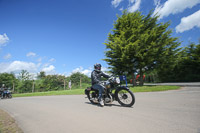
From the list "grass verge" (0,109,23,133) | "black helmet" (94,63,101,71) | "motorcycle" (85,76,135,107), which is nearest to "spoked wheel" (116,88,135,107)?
"motorcycle" (85,76,135,107)

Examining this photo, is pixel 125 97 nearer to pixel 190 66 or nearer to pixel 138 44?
pixel 138 44

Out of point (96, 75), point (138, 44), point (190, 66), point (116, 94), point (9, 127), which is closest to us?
point (9, 127)

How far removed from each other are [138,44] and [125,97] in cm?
974

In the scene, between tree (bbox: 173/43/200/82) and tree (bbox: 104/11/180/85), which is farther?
tree (bbox: 173/43/200/82)

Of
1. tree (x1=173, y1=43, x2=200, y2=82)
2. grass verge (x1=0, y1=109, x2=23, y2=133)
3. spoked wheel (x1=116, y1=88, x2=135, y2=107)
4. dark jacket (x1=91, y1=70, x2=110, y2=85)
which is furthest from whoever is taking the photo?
tree (x1=173, y1=43, x2=200, y2=82)

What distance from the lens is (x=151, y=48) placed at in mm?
12422

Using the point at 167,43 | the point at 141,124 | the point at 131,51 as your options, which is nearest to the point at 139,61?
the point at 131,51

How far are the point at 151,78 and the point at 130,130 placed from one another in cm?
3005

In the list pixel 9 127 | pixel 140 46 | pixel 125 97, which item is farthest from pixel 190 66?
pixel 9 127

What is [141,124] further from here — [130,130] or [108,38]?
[108,38]

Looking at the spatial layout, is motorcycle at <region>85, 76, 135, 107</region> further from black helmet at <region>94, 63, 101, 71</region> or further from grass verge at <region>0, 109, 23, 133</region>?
grass verge at <region>0, 109, 23, 133</region>

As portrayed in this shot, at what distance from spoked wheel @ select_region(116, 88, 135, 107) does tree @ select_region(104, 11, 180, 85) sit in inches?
335

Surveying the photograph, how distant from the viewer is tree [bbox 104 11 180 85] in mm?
12312

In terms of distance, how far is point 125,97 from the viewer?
4172 mm
